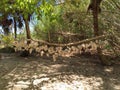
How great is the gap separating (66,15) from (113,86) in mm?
4600

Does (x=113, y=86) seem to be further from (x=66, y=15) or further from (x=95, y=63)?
(x=66, y=15)

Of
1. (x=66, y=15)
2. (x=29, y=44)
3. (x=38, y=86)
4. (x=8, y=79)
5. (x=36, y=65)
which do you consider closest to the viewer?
(x=29, y=44)

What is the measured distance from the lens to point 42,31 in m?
13.4

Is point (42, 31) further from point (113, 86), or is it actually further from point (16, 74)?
point (113, 86)

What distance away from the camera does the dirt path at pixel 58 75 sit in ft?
27.5

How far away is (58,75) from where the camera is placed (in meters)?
9.20

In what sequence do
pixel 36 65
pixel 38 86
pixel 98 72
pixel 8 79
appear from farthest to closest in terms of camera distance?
Result: pixel 36 65, pixel 98 72, pixel 8 79, pixel 38 86

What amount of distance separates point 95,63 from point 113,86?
2.48 metres

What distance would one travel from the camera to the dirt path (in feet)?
27.5

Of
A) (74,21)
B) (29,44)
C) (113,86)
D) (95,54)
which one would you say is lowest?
(113,86)

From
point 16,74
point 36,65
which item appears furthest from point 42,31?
point 16,74

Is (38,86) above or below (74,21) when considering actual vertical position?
below

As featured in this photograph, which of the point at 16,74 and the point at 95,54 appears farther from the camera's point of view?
the point at 95,54

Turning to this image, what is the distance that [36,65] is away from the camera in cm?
1061
